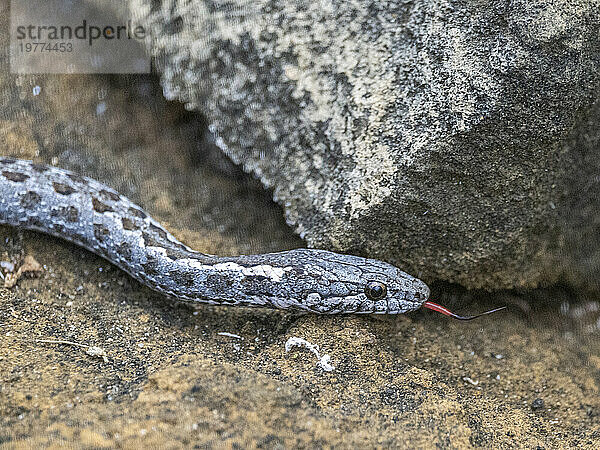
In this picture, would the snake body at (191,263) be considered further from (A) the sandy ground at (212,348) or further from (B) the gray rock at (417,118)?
(B) the gray rock at (417,118)

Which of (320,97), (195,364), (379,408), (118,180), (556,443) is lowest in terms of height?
(556,443)

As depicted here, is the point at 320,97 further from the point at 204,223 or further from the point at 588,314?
the point at 588,314

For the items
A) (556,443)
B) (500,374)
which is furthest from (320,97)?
(556,443)

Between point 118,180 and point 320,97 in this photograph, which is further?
point 118,180
